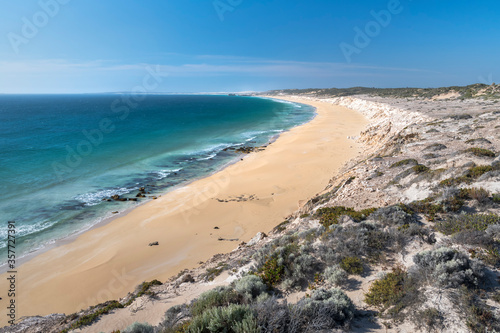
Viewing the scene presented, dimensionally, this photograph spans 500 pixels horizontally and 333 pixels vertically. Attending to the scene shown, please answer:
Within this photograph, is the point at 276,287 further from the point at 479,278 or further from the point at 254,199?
the point at 254,199

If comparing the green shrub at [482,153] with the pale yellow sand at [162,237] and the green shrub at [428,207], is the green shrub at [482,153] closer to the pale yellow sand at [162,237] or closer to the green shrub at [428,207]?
the green shrub at [428,207]

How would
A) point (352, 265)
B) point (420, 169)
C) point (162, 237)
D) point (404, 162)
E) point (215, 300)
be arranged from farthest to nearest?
point (162, 237)
point (404, 162)
point (420, 169)
point (352, 265)
point (215, 300)

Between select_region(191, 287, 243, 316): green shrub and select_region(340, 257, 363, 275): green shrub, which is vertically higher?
select_region(340, 257, 363, 275): green shrub

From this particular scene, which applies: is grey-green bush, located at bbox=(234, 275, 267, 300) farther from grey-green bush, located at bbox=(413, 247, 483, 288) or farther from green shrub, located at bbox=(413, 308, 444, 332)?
grey-green bush, located at bbox=(413, 247, 483, 288)

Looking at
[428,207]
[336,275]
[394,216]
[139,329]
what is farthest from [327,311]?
[428,207]

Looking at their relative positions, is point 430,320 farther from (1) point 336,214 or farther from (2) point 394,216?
(1) point 336,214

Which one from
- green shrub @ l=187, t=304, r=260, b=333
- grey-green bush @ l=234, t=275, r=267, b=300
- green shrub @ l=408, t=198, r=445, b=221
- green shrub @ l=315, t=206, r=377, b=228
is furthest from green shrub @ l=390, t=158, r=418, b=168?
green shrub @ l=187, t=304, r=260, b=333
